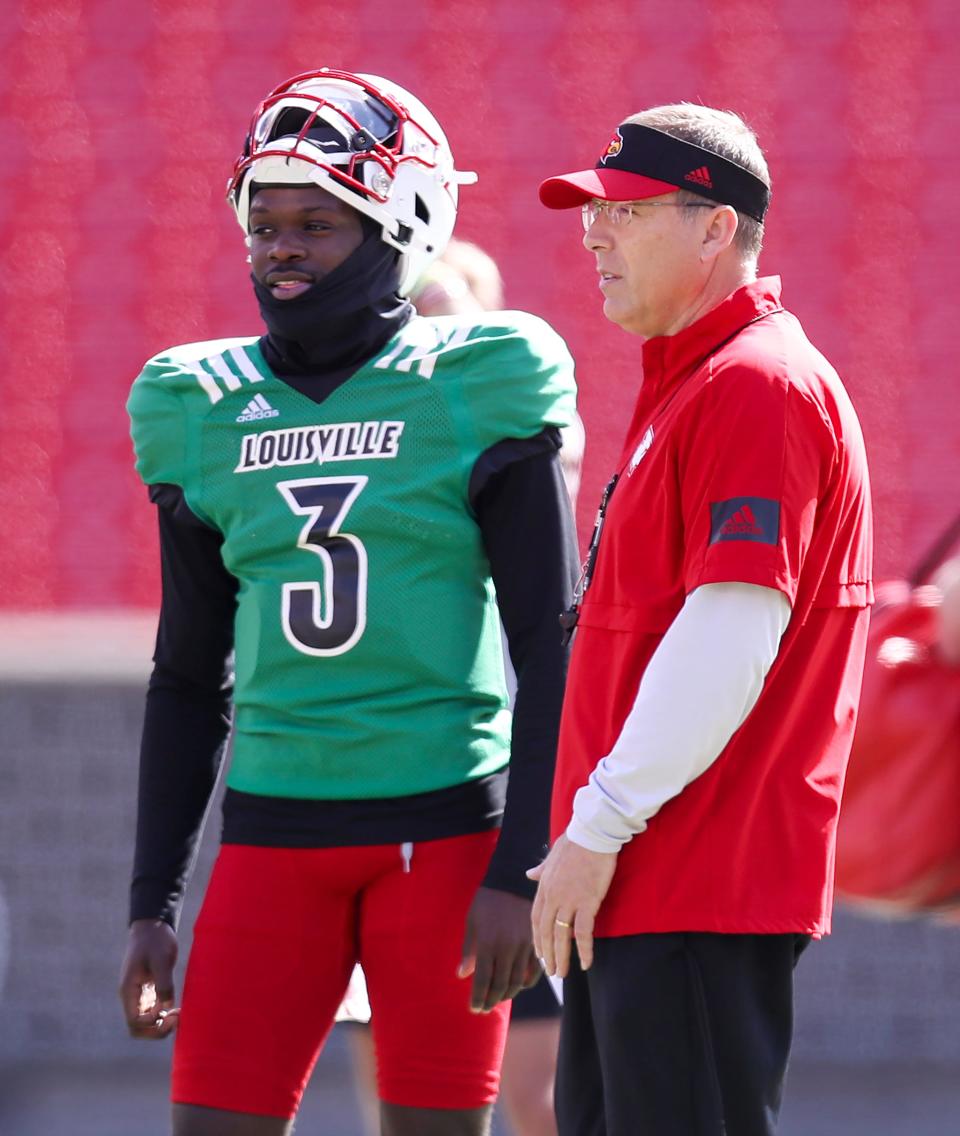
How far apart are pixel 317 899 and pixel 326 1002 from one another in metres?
0.12

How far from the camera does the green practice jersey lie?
2354 millimetres

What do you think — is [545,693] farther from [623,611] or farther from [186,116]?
[186,116]

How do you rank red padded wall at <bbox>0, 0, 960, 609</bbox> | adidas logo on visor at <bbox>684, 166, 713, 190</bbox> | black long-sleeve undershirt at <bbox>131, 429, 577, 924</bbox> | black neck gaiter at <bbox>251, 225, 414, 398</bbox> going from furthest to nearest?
red padded wall at <bbox>0, 0, 960, 609</bbox> → black neck gaiter at <bbox>251, 225, 414, 398</bbox> → black long-sleeve undershirt at <bbox>131, 429, 577, 924</bbox> → adidas logo on visor at <bbox>684, 166, 713, 190</bbox>

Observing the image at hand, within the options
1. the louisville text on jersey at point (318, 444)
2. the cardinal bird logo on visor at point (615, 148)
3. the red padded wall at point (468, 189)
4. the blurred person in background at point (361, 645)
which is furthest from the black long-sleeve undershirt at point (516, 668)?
the red padded wall at point (468, 189)

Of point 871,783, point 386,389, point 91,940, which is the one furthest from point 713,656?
point 91,940

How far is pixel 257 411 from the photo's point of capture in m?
2.46

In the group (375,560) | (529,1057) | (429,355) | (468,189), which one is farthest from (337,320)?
(468,189)

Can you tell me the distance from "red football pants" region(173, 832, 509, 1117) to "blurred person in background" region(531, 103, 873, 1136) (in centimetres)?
18

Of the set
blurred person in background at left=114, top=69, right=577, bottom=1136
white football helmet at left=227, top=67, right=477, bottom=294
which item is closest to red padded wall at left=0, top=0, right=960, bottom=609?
white football helmet at left=227, top=67, right=477, bottom=294

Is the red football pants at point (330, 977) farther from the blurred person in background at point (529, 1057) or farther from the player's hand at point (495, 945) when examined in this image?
the blurred person in background at point (529, 1057)

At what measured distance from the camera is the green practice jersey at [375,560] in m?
2.35

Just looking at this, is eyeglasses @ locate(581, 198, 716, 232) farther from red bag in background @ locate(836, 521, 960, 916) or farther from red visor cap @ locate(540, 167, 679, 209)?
red bag in background @ locate(836, 521, 960, 916)

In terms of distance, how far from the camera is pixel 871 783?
2.30m

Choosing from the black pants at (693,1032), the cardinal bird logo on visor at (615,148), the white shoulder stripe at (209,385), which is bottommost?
the black pants at (693,1032)
